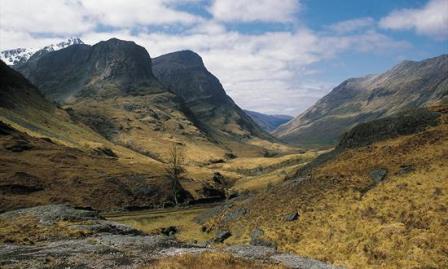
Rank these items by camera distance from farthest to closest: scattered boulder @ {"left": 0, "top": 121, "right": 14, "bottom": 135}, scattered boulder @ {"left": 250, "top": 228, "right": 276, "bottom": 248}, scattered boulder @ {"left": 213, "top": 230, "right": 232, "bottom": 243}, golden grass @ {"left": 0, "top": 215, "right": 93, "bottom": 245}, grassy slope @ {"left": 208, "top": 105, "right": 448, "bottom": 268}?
scattered boulder @ {"left": 0, "top": 121, "right": 14, "bottom": 135} → scattered boulder @ {"left": 213, "top": 230, "right": 232, "bottom": 243} → scattered boulder @ {"left": 250, "top": 228, "right": 276, "bottom": 248} → golden grass @ {"left": 0, "top": 215, "right": 93, "bottom": 245} → grassy slope @ {"left": 208, "top": 105, "right": 448, "bottom": 268}

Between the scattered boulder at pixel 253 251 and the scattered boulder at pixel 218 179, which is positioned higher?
the scattered boulder at pixel 218 179

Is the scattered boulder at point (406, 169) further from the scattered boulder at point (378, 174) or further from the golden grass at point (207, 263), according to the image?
the golden grass at point (207, 263)

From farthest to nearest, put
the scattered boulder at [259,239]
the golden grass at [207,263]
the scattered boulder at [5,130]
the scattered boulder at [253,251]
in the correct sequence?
the scattered boulder at [5,130]
the scattered boulder at [259,239]
the scattered boulder at [253,251]
the golden grass at [207,263]

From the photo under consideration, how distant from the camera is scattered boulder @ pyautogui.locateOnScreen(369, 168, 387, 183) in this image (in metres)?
50.9

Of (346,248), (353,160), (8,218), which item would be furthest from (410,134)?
(8,218)

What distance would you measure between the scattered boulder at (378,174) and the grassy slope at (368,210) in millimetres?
713

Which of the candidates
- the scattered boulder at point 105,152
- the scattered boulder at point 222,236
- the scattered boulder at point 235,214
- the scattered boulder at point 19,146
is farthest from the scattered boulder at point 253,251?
the scattered boulder at point 105,152

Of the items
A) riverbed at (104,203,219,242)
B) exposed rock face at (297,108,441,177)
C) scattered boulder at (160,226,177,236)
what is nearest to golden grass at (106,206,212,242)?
riverbed at (104,203,219,242)

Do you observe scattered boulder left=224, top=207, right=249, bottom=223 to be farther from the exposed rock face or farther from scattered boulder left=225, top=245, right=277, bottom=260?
scattered boulder left=225, top=245, right=277, bottom=260

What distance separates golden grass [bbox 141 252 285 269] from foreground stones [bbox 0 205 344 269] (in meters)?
2.04

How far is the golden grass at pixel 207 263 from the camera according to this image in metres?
31.6

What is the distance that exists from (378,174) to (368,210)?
8.36 meters

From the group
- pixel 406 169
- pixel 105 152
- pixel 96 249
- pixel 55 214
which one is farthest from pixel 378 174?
pixel 105 152

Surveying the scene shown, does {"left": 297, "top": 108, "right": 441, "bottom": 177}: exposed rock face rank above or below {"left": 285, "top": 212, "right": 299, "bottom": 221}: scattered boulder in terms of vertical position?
above
